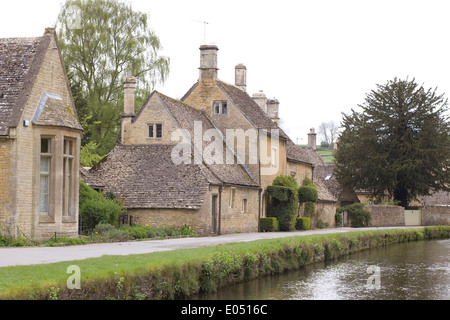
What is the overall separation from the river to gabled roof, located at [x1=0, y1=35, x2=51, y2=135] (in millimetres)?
10925

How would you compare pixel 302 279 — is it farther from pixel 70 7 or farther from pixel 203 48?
pixel 70 7

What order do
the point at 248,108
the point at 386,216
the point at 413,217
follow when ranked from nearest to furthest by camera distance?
the point at 248,108
the point at 386,216
the point at 413,217

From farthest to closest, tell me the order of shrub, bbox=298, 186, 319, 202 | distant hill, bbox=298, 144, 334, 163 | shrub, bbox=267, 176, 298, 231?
1. distant hill, bbox=298, 144, 334, 163
2. shrub, bbox=298, 186, 319, 202
3. shrub, bbox=267, 176, 298, 231

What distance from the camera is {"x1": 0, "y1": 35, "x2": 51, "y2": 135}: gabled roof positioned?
932 inches

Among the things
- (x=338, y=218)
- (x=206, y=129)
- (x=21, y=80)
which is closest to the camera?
(x=21, y=80)

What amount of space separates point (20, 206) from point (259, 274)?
9184 mm

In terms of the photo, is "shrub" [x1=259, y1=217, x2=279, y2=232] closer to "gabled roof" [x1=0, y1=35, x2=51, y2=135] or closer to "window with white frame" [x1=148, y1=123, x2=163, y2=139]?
"window with white frame" [x1=148, y1=123, x2=163, y2=139]

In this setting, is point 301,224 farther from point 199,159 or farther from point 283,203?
point 199,159

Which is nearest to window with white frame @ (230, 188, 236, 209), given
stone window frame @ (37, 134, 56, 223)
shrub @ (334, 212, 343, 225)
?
stone window frame @ (37, 134, 56, 223)

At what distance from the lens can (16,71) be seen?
81.9 feet

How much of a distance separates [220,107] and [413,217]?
2588 centimetres

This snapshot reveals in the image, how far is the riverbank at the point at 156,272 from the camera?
481 inches

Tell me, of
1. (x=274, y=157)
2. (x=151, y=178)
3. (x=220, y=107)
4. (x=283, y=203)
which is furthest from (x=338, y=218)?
(x=151, y=178)
